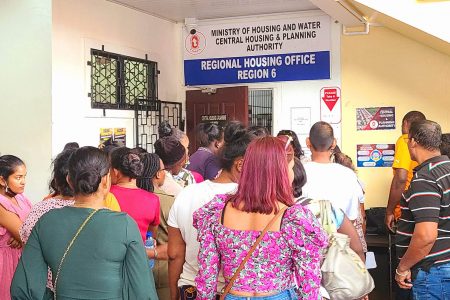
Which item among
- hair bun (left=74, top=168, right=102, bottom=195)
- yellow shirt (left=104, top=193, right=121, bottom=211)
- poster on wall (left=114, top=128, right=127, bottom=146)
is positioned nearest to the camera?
hair bun (left=74, top=168, right=102, bottom=195)

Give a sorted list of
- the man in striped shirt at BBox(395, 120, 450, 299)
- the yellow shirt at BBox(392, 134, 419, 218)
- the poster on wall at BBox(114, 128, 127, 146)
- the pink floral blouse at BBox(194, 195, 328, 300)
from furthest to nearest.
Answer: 1. the poster on wall at BBox(114, 128, 127, 146)
2. the yellow shirt at BBox(392, 134, 419, 218)
3. the man in striped shirt at BBox(395, 120, 450, 299)
4. the pink floral blouse at BBox(194, 195, 328, 300)

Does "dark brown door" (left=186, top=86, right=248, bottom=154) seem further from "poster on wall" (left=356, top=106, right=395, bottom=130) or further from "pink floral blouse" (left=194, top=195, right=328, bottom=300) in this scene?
"pink floral blouse" (left=194, top=195, right=328, bottom=300)

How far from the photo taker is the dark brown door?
7449 millimetres

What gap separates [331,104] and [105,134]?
286 cm

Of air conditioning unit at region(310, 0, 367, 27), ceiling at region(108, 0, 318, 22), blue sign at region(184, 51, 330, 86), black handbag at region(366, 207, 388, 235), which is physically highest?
ceiling at region(108, 0, 318, 22)

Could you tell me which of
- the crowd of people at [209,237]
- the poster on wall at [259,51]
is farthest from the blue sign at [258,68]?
the crowd of people at [209,237]

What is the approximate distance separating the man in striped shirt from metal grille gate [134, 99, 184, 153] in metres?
4.33

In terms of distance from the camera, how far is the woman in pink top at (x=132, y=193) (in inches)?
113

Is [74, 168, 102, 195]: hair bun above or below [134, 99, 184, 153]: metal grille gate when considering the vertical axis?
below

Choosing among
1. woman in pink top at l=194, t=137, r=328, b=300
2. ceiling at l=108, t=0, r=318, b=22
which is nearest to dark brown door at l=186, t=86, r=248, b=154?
ceiling at l=108, t=0, r=318, b=22

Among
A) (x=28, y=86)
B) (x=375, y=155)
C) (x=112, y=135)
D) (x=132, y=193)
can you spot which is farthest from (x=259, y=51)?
(x=132, y=193)

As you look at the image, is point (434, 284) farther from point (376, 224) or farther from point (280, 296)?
point (376, 224)

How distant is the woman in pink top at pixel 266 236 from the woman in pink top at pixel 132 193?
2.60 feet

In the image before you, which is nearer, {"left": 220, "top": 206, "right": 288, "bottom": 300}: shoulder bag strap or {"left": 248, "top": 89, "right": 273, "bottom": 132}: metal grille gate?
{"left": 220, "top": 206, "right": 288, "bottom": 300}: shoulder bag strap
